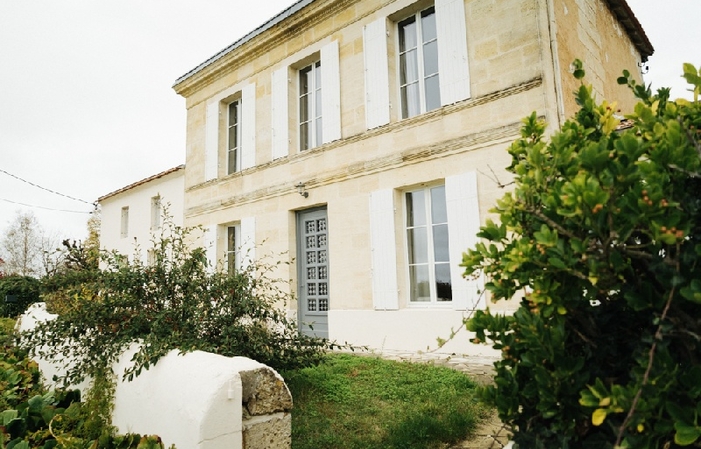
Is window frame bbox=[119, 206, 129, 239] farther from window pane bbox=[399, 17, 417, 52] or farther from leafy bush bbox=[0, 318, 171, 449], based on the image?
leafy bush bbox=[0, 318, 171, 449]

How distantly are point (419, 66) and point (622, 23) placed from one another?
15.6ft

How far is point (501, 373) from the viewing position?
1.35 meters

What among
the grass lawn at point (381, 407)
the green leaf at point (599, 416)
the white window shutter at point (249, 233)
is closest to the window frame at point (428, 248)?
the grass lawn at point (381, 407)

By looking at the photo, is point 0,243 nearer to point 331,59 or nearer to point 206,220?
point 206,220

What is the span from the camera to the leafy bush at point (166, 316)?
3113 millimetres

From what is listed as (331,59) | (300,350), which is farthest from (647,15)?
(300,350)

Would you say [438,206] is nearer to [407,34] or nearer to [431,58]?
[431,58]

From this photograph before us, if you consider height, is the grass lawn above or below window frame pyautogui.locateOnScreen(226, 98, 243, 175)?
below

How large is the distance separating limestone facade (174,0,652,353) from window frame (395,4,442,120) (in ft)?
0.07

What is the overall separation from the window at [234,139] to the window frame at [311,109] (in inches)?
77.3

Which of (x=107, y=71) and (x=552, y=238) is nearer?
(x=552, y=238)

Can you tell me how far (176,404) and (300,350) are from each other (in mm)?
1379

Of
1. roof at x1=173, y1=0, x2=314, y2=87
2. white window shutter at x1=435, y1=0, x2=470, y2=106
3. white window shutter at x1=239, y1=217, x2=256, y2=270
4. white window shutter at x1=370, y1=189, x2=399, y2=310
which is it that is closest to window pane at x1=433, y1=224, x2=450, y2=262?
white window shutter at x1=370, y1=189, x2=399, y2=310

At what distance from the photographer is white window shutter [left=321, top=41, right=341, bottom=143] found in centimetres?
761
